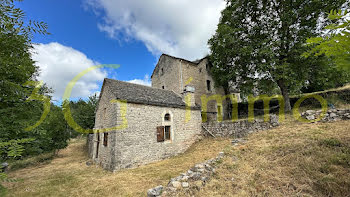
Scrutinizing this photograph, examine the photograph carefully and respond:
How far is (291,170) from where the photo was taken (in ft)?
14.6

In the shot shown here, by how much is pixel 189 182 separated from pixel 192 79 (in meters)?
12.1

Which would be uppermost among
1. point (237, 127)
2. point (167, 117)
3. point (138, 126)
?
point (167, 117)

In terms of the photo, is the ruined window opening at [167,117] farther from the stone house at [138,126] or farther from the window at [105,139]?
the window at [105,139]

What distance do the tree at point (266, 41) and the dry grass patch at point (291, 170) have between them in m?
6.80

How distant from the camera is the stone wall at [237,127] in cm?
984

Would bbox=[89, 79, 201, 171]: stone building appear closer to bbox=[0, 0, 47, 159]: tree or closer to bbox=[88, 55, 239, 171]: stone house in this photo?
bbox=[88, 55, 239, 171]: stone house

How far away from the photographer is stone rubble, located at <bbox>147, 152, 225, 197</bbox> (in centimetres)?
422

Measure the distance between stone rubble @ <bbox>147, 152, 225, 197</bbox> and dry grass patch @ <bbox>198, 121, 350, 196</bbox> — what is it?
29 cm

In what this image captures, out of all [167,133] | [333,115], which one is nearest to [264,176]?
[167,133]

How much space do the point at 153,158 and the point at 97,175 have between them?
3.23 m

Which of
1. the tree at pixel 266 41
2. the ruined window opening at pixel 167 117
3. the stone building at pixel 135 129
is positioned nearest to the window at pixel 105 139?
the stone building at pixel 135 129

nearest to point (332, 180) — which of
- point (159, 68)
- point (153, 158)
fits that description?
point (153, 158)

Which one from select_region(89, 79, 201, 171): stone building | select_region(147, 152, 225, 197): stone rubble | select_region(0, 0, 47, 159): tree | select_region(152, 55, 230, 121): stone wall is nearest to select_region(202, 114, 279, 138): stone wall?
select_region(89, 79, 201, 171): stone building

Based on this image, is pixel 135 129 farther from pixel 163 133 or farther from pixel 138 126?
pixel 163 133
